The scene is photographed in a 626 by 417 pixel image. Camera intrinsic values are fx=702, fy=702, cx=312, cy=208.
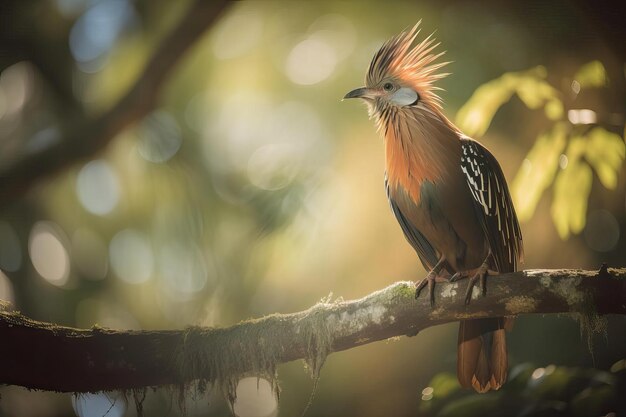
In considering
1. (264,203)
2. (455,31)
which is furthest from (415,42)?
(264,203)

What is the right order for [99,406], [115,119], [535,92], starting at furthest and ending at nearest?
1. [115,119]
2. [99,406]
3. [535,92]

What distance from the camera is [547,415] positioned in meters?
2.36

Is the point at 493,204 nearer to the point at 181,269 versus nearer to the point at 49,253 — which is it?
the point at 181,269

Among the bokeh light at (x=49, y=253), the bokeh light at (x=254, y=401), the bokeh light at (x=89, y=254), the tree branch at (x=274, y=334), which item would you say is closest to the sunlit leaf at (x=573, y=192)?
the tree branch at (x=274, y=334)

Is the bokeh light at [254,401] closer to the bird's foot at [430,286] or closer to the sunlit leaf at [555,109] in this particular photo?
the bird's foot at [430,286]

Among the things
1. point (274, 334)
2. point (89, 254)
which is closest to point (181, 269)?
point (89, 254)

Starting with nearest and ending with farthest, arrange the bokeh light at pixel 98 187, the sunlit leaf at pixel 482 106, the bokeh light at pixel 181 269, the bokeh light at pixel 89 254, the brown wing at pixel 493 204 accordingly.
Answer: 1. the brown wing at pixel 493 204
2. the sunlit leaf at pixel 482 106
3. the bokeh light at pixel 181 269
4. the bokeh light at pixel 98 187
5. the bokeh light at pixel 89 254

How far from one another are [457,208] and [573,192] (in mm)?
497

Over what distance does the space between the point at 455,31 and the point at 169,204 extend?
1534 millimetres

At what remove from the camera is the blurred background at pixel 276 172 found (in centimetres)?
265

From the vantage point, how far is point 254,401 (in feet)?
9.70

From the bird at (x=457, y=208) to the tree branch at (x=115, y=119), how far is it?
983 mm

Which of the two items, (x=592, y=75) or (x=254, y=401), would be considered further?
(x=254, y=401)

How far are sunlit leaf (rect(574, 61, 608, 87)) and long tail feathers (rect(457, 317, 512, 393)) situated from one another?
99 centimetres
